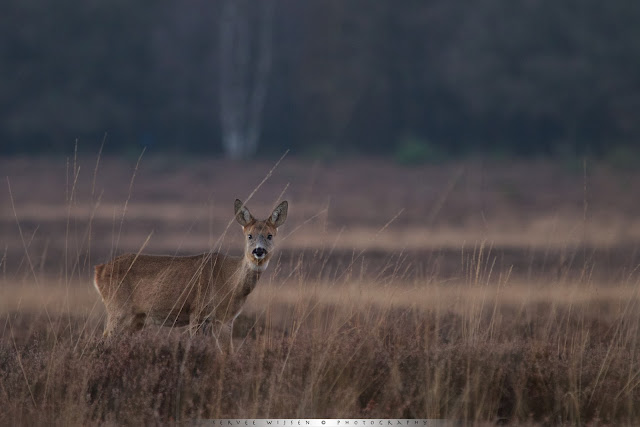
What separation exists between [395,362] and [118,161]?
30224mm

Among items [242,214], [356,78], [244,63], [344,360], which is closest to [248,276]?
[242,214]

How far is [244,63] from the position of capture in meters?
46.7

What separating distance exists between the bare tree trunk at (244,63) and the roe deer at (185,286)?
3483cm

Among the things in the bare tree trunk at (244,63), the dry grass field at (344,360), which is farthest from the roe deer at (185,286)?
the bare tree trunk at (244,63)

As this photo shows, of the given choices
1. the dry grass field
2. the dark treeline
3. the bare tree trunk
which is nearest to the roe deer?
the dry grass field

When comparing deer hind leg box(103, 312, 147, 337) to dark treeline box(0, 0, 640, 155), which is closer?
deer hind leg box(103, 312, 147, 337)

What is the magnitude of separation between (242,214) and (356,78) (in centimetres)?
3618

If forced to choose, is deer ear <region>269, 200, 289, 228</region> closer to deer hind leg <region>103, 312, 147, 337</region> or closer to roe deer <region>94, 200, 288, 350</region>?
roe deer <region>94, 200, 288, 350</region>

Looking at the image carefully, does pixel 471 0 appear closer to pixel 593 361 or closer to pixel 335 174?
pixel 335 174

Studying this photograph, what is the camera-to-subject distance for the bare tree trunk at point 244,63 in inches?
1801

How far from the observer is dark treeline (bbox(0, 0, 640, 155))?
1738 inches

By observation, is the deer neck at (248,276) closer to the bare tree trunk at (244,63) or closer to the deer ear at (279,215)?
the deer ear at (279,215)

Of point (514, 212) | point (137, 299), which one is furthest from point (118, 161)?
point (137, 299)

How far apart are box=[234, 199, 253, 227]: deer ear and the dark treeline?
32568 mm
